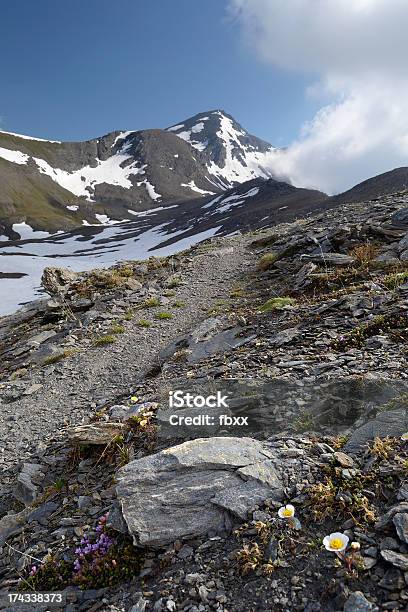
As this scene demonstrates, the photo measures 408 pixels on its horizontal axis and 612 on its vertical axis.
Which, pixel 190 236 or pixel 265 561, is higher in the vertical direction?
pixel 190 236

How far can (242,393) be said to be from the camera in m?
7.45

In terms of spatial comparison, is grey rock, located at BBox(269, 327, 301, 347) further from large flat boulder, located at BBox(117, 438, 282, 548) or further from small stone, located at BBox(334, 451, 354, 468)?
small stone, located at BBox(334, 451, 354, 468)

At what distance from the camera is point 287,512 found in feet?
13.3

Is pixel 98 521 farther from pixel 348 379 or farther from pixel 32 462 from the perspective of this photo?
pixel 348 379

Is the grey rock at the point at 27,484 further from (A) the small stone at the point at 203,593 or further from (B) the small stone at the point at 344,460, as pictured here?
(B) the small stone at the point at 344,460

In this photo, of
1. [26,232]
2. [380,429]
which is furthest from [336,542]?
[26,232]

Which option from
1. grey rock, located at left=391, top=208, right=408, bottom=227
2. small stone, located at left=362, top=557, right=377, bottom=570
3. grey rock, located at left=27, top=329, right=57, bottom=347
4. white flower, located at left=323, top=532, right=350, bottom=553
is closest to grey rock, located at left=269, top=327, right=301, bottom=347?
white flower, located at left=323, top=532, right=350, bottom=553

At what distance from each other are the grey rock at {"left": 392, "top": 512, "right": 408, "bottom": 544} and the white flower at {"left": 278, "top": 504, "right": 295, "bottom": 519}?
3.17 feet

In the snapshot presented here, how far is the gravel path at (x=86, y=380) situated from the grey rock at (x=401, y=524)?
7.13 m

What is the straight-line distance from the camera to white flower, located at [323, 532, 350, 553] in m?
3.50

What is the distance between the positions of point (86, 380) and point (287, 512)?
8778mm

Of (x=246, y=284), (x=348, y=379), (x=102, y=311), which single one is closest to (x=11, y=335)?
(x=102, y=311)

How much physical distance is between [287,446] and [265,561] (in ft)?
5.37

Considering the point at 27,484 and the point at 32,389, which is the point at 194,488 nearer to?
the point at 27,484
